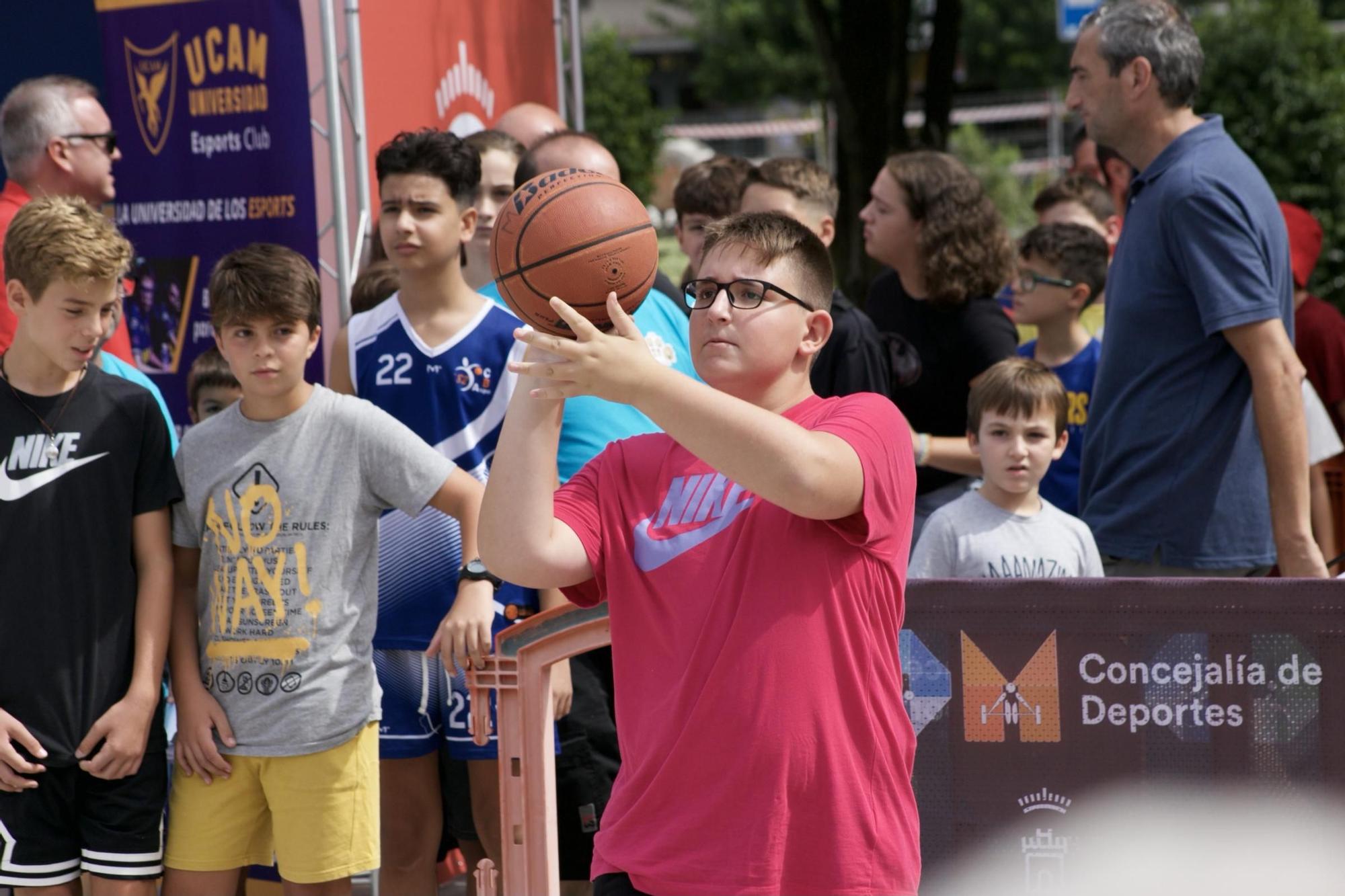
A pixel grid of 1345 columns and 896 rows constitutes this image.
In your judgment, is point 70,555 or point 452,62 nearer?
point 70,555

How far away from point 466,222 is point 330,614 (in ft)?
5.15

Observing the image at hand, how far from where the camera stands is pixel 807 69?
46.4m

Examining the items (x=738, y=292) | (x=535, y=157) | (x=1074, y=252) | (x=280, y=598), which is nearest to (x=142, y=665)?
(x=280, y=598)

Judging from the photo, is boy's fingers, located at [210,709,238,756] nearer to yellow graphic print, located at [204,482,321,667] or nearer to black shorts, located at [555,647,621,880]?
yellow graphic print, located at [204,482,321,667]

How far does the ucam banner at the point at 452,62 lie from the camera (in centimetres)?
752

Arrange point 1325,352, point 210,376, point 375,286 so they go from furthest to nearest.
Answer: point 1325,352, point 210,376, point 375,286

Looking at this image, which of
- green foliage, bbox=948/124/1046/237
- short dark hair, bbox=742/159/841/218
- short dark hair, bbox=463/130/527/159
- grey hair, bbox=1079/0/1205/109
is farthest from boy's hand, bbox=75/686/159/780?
green foliage, bbox=948/124/1046/237

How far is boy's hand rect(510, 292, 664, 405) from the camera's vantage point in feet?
7.32

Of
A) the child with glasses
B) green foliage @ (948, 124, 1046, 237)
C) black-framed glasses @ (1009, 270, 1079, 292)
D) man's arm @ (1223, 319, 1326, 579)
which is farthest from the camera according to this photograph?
green foliage @ (948, 124, 1046, 237)

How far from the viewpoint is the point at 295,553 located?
3967 mm

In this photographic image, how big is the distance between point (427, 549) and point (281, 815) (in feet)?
3.03

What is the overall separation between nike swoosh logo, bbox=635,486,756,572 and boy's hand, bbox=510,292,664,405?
47 centimetres

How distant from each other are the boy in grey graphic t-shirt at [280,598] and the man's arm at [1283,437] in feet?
7.63

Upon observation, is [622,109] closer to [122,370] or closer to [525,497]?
[122,370]
